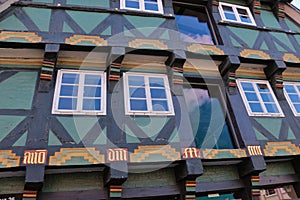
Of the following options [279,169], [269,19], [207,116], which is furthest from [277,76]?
[269,19]

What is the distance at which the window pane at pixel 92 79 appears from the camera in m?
5.45

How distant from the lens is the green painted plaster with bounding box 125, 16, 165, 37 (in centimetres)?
620

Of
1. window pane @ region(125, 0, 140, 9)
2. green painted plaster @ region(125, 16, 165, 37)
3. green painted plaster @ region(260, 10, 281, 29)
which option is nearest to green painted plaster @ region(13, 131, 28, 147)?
green painted plaster @ region(125, 16, 165, 37)

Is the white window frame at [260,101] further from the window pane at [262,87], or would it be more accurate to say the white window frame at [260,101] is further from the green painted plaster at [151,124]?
the green painted plaster at [151,124]

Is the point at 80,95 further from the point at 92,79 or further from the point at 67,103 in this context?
the point at 92,79

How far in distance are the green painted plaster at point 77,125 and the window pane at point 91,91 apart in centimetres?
61

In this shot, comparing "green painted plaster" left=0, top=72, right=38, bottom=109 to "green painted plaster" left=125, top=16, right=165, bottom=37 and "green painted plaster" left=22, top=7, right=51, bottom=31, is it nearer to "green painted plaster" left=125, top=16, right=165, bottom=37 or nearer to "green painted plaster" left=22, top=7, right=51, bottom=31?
"green painted plaster" left=22, top=7, right=51, bottom=31

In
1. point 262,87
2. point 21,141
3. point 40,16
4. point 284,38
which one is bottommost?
point 21,141

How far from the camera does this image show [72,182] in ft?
14.7

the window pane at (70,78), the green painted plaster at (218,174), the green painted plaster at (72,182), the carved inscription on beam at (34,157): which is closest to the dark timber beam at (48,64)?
the window pane at (70,78)

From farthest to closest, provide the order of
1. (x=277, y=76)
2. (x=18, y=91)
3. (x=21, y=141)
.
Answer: (x=277, y=76) → (x=18, y=91) → (x=21, y=141)

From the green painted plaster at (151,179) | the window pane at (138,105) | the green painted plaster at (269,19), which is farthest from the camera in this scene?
the green painted plaster at (269,19)

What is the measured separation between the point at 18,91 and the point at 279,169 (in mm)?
6155

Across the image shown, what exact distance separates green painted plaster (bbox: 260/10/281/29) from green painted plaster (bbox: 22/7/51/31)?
666cm
